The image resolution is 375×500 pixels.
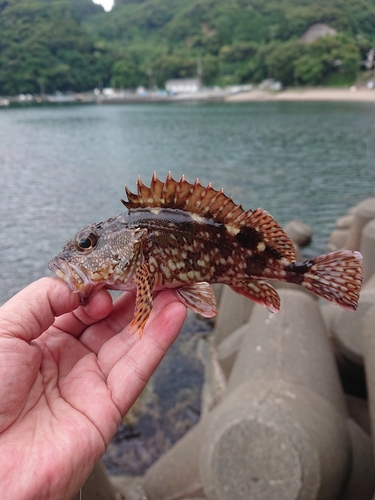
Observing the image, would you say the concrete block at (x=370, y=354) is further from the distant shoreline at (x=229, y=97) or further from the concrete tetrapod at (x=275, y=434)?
the distant shoreline at (x=229, y=97)

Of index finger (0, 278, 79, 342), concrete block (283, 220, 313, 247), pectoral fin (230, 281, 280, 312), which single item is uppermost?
index finger (0, 278, 79, 342)

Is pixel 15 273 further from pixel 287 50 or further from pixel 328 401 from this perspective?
pixel 287 50

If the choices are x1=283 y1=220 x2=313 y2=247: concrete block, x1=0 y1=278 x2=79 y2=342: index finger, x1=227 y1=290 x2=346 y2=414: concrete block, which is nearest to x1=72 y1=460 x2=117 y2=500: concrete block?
x1=227 y1=290 x2=346 y2=414: concrete block

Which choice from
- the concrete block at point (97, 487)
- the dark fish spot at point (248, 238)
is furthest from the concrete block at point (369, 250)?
the concrete block at point (97, 487)

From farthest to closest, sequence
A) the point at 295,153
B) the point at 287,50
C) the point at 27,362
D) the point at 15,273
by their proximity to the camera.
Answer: the point at 287,50
the point at 295,153
the point at 15,273
the point at 27,362

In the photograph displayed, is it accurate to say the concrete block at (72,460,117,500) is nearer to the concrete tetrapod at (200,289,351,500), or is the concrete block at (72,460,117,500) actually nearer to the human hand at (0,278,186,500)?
the concrete tetrapod at (200,289,351,500)

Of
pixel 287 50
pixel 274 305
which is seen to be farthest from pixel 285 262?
pixel 287 50

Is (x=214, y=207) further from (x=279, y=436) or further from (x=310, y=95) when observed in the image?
(x=310, y=95)
